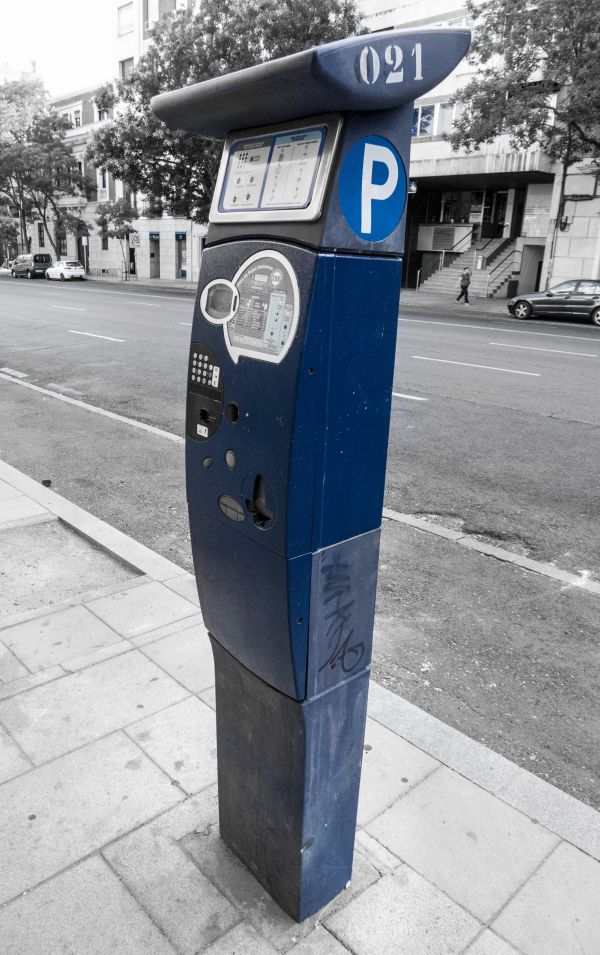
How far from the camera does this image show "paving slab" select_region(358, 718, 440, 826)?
2.61 metres

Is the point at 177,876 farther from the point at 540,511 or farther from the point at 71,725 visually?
the point at 540,511

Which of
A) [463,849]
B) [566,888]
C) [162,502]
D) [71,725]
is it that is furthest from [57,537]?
[566,888]

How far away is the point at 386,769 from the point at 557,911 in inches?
29.0

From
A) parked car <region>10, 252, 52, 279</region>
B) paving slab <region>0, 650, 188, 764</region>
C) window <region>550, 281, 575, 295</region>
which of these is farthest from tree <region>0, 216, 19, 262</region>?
paving slab <region>0, 650, 188, 764</region>

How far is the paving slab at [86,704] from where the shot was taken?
2.90 m

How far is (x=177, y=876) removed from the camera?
7.51 feet

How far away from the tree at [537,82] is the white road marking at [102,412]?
16827 millimetres

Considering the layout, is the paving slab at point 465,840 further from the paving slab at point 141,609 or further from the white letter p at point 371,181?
the white letter p at point 371,181

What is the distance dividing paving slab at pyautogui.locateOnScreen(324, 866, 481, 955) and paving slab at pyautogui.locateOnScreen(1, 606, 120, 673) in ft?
6.00

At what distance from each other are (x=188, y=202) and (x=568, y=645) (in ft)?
102

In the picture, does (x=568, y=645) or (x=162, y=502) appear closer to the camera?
(x=568, y=645)

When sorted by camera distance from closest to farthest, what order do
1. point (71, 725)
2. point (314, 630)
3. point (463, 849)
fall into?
point (314, 630), point (463, 849), point (71, 725)

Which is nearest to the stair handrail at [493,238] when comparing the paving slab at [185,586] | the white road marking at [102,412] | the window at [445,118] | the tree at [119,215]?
the window at [445,118]

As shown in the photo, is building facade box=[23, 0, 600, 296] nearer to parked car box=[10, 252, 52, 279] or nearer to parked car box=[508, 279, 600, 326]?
parked car box=[508, 279, 600, 326]
